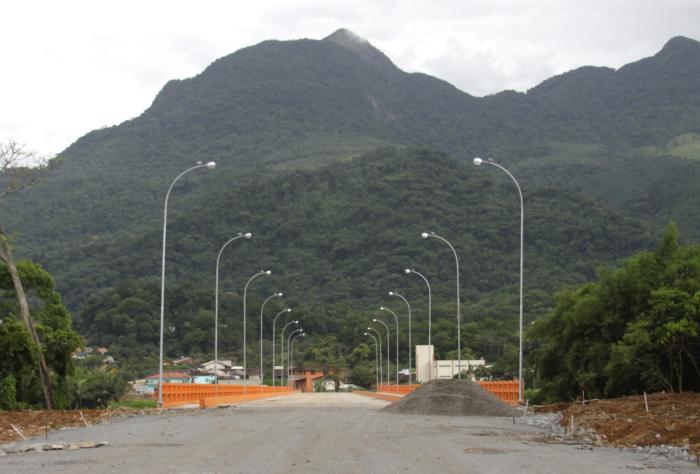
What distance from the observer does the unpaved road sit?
50.3ft

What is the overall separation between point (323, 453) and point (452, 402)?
22.2 metres

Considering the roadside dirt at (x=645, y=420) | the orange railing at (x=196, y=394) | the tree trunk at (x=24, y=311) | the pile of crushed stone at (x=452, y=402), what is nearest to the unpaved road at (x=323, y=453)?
the roadside dirt at (x=645, y=420)

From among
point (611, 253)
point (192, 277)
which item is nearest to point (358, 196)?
point (192, 277)

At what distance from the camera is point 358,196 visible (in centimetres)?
19012

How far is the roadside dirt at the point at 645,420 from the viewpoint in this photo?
65.0 ft

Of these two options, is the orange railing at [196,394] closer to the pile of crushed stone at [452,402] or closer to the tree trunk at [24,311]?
the tree trunk at [24,311]

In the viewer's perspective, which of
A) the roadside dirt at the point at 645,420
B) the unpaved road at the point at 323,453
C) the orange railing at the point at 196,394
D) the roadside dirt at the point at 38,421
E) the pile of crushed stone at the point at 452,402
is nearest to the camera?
the unpaved road at the point at 323,453

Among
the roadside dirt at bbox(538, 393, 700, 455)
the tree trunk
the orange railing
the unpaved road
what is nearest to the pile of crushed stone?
the roadside dirt at bbox(538, 393, 700, 455)

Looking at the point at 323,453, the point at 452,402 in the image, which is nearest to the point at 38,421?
the point at 323,453

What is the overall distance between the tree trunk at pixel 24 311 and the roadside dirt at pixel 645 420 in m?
18.8

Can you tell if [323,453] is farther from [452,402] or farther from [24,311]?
[452,402]

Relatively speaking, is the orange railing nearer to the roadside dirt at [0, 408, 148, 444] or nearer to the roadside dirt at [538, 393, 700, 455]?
the roadside dirt at [0, 408, 148, 444]

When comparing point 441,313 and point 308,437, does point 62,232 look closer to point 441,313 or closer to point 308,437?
point 441,313

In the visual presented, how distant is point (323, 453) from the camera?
58.1 feet
